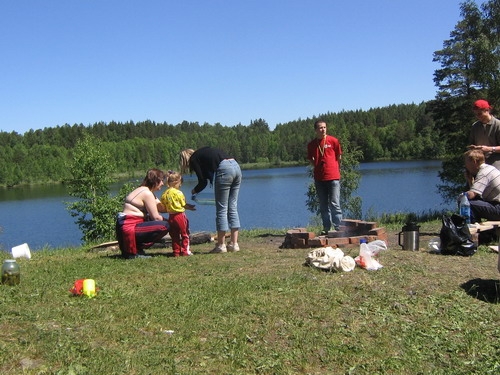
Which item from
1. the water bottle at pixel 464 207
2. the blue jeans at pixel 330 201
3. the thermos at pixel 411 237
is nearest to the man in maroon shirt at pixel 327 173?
the blue jeans at pixel 330 201

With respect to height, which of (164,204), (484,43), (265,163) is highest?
(484,43)

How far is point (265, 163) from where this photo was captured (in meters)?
123

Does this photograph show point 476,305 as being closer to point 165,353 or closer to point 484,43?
point 165,353

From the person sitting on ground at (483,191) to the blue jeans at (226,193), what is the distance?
3312mm

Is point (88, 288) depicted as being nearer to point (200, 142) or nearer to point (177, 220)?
point (177, 220)

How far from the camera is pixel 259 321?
13.3 feet

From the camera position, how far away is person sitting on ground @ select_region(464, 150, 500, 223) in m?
7.06

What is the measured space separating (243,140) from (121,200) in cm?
12266

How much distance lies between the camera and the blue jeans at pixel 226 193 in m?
7.04

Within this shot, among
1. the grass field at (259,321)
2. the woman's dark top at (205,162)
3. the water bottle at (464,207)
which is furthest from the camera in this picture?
the woman's dark top at (205,162)

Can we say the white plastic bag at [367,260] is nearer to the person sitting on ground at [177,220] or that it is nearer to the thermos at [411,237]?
the thermos at [411,237]

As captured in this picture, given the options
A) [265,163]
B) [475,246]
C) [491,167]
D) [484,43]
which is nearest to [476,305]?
[475,246]

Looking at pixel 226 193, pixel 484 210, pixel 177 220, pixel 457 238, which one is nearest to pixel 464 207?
pixel 484 210

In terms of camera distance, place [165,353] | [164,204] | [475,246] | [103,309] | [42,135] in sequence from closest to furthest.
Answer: [165,353] → [103,309] → [475,246] → [164,204] → [42,135]
